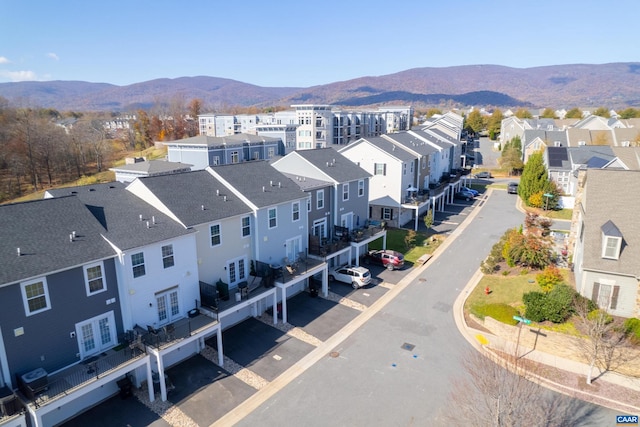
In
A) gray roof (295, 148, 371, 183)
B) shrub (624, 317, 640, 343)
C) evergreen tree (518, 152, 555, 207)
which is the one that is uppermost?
gray roof (295, 148, 371, 183)

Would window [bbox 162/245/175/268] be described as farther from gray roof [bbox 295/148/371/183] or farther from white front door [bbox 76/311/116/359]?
gray roof [bbox 295/148/371/183]

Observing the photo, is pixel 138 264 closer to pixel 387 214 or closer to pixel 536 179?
pixel 387 214

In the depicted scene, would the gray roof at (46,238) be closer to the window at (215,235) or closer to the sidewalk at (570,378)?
the window at (215,235)

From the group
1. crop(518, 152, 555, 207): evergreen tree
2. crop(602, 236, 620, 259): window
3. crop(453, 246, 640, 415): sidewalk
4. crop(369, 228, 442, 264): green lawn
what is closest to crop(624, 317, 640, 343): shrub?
crop(453, 246, 640, 415): sidewalk

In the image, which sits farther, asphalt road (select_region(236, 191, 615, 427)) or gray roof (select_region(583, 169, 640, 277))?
gray roof (select_region(583, 169, 640, 277))

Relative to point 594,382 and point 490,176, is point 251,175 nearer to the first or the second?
point 594,382

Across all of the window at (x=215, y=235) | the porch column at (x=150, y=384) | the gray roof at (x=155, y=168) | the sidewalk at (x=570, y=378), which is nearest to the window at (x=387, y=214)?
the sidewalk at (x=570, y=378)

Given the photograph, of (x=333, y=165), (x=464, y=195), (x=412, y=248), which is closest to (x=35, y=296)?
(x=333, y=165)
